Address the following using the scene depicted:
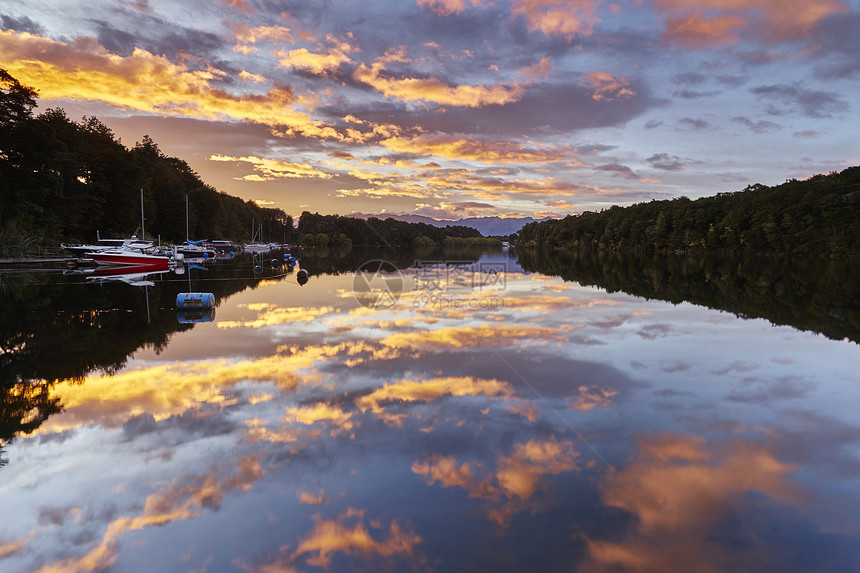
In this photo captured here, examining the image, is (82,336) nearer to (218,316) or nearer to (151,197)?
(218,316)

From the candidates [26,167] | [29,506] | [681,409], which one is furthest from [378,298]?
[26,167]

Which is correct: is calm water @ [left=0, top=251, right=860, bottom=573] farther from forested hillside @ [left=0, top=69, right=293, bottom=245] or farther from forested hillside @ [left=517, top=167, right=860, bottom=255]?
forested hillside @ [left=517, top=167, right=860, bottom=255]

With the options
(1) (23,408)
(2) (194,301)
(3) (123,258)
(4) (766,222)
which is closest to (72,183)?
(3) (123,258)

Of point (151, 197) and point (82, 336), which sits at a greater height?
point (151, 197)

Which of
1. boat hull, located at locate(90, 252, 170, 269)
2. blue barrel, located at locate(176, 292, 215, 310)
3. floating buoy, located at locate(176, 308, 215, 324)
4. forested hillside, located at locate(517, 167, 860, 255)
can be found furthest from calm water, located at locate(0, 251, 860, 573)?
forested hillside, located at locate(517, 167, 860, 255)

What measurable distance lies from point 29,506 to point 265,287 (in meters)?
31.2

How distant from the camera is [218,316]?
22.9 m

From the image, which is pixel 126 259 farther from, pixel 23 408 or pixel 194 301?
pixel 23 408

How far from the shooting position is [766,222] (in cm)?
11394

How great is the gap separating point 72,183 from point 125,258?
30166 millimetres

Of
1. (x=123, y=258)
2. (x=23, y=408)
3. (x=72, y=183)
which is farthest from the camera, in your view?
(x=72, y=183)

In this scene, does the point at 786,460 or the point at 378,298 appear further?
the point at 378,298

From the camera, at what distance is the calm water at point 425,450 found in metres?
6.02

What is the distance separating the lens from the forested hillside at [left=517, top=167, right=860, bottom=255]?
102812 mm
